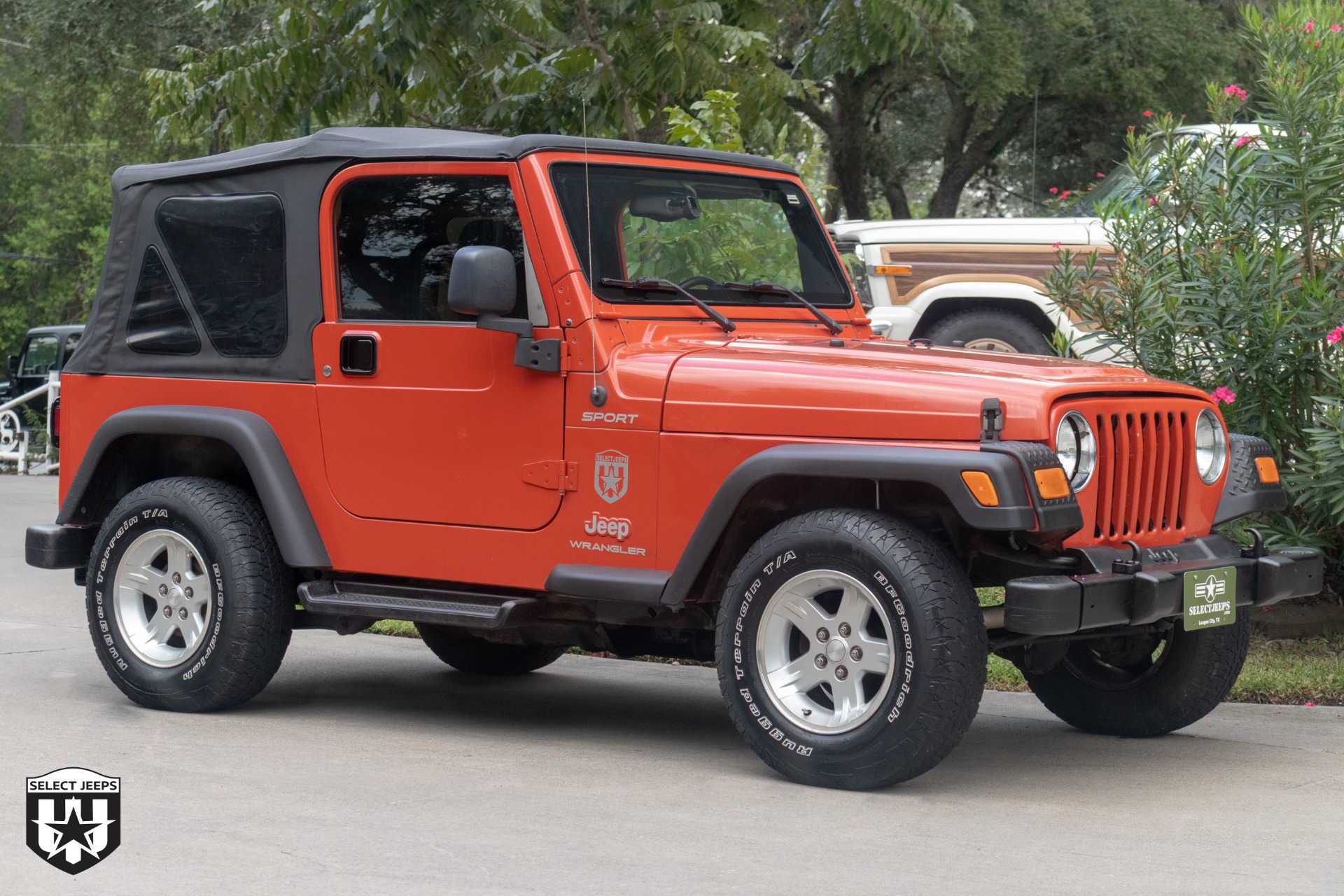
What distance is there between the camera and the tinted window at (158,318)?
21.9 feet

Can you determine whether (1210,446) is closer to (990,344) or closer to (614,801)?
(614,801)

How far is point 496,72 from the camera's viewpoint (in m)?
10.1

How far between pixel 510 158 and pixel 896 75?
18.6m

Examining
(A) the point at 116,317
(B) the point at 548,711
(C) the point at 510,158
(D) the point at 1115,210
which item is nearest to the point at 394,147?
(C) the point at 510,158

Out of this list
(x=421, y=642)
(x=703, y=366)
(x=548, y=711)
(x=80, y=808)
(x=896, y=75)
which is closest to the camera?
(x=80, y=808)

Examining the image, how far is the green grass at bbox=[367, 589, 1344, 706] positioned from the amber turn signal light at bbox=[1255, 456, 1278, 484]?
138cm

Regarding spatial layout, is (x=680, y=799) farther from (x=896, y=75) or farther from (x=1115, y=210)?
(x=896, y=75)

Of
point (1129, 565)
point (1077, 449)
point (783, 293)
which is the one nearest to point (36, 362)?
point (783, 293)

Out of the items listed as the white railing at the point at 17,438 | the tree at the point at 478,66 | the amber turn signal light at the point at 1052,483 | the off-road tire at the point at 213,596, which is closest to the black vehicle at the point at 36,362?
the white railing at the point at 17,438

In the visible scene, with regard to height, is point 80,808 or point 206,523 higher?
point 206,523

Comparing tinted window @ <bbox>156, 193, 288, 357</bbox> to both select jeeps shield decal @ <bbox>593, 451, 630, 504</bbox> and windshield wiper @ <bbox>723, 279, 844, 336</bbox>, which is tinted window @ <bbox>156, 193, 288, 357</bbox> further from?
windshield wiper @ <bbox>723, 279, 844, 336</bbox>

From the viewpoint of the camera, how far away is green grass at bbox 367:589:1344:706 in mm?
7086

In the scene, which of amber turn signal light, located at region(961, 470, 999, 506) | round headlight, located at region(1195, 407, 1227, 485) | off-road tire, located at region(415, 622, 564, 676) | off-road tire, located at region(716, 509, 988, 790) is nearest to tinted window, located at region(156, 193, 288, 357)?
off-road tire, located at region(415, 622, 564, 676)

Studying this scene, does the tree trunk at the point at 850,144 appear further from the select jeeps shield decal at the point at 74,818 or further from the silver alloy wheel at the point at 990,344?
the select jeeps shield decal at the point at 74,818
